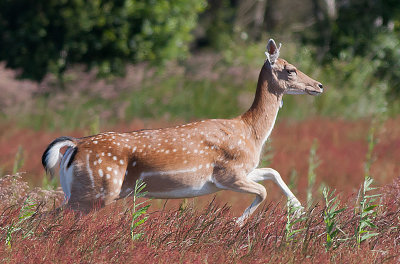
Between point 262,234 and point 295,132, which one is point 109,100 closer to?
point 295,132

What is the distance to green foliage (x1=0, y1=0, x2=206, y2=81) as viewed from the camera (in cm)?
1678

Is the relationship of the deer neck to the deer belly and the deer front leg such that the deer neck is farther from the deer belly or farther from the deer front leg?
the deer belly

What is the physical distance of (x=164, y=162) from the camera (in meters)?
6.08

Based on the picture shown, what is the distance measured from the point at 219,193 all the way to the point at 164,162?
2633mm

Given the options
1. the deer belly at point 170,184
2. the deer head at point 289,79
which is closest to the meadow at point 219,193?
the deer belly at point 170,184

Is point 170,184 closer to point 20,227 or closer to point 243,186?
point 243,186

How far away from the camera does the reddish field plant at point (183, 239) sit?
4750mm

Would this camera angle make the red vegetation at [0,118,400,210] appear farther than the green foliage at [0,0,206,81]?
No

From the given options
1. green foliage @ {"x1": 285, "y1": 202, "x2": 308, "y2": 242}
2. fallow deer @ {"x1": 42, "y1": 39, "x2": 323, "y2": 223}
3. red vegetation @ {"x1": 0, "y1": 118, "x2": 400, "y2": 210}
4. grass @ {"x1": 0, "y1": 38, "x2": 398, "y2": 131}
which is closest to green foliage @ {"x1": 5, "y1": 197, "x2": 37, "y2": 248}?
fallow deer @ {"x1": 42, "y1": 39, "x2": 323, "y2": 223}

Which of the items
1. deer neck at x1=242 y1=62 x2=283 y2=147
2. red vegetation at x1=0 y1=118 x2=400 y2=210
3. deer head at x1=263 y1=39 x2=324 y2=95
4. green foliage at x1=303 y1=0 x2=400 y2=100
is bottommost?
red vegetation at x1=0 y1=118 x2=400 y2=210

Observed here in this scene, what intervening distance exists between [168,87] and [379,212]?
994 cm

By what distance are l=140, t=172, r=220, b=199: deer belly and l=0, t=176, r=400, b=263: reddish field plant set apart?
0.43 meters

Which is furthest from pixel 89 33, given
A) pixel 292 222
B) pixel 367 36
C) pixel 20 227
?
pixel 292 222

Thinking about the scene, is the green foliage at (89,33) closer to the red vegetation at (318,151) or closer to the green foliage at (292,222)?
the red vegetation at (318,151)
